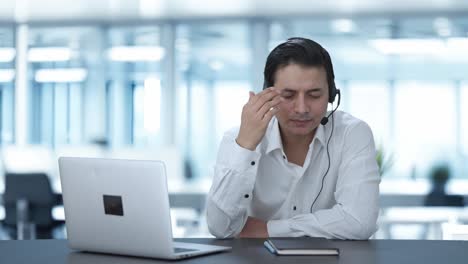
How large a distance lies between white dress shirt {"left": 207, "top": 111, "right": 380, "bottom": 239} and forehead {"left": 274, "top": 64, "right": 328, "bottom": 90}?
189 mm

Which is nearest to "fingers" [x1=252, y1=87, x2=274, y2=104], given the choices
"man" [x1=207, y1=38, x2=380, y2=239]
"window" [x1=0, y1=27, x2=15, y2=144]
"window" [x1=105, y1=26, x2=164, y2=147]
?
"man" [x1=207, y1=38, x2=380, y2=239]

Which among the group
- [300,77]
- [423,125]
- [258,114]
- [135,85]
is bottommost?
[423,125]

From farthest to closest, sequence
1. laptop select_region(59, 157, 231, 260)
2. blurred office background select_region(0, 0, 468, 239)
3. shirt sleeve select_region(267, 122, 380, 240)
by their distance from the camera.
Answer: blurred office background select_region(0, 0, 468, 239) → shirt sleeve select_region(267, 122, 380, 240) → laptop select_region(59, 157, 231, 260)

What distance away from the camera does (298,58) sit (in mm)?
2648

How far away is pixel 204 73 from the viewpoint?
9883 mm

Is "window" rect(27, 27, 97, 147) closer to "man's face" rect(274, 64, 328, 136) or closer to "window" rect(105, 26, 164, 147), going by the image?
"window" rect(105, 26, 164, 147)

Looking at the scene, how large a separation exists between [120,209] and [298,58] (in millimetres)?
878

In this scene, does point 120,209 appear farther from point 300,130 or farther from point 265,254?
point 300,130

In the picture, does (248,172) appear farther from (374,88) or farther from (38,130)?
(38,130)

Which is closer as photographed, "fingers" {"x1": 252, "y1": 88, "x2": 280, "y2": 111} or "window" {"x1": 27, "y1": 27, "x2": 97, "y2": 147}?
"fingers" {"x1": 252, "y1": 88, "x2": 280, "y2": 111}

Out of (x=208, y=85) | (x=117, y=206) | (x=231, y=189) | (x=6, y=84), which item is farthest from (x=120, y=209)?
(x=6, y=84)

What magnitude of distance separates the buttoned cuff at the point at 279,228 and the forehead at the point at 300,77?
429 millimetres

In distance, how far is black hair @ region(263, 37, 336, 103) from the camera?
2.65m

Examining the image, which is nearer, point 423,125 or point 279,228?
point 279,228
